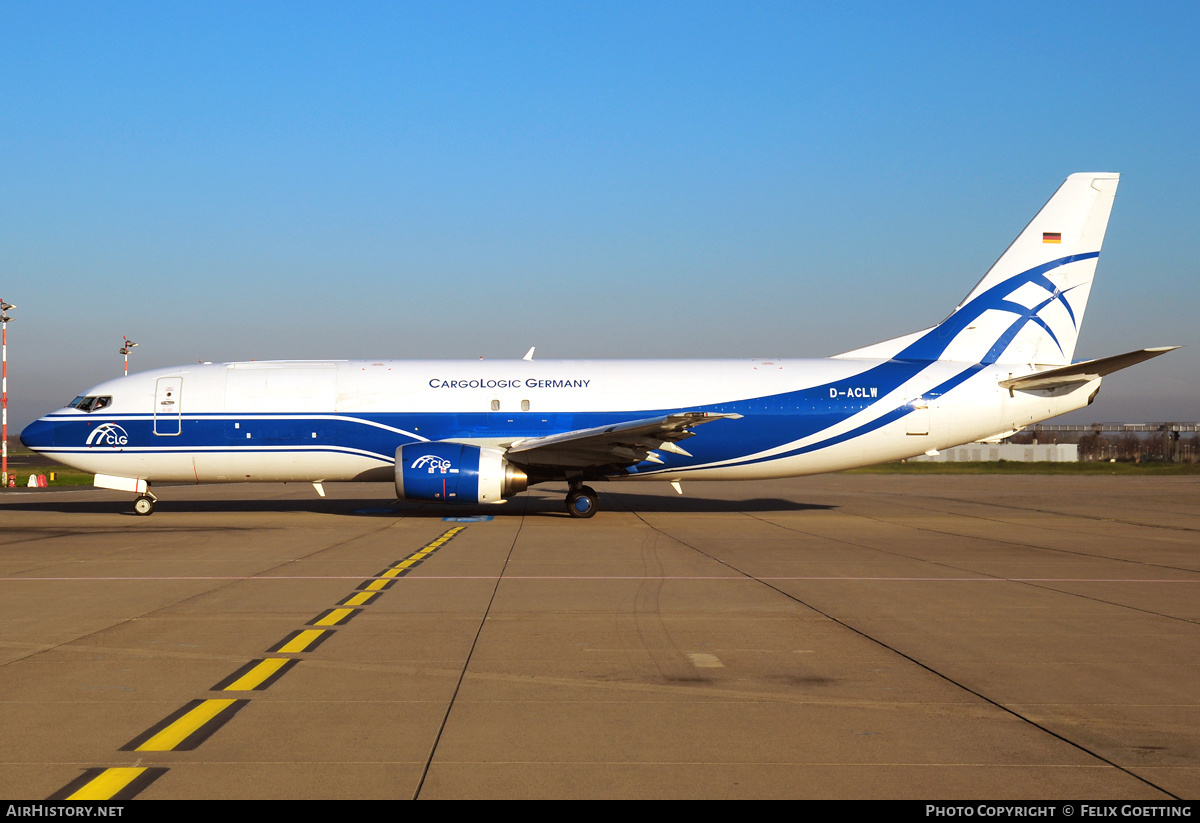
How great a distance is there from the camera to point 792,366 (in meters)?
24.1

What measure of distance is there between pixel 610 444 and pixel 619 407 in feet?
6.51

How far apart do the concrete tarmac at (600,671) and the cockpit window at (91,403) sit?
8756 millimetres

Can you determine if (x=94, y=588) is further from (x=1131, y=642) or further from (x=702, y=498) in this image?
(x=702, y=498)

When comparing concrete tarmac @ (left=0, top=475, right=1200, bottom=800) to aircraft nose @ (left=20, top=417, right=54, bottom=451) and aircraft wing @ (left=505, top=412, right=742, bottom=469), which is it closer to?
aircraft wing @ (left=505, top=412, right=742, bottom=469)

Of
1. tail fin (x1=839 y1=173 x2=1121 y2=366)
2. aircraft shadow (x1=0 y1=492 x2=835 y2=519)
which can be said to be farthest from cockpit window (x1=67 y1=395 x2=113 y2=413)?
tail fin (x1=839 y1=173 x2=1121 y2=366)

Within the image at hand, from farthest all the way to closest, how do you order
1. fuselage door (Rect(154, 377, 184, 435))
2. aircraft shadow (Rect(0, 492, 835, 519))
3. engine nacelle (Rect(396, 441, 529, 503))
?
1. aircraft shadow (Rect(0, 492, 835, 519))
2. fuselage door (Rect(154, 377, 184, 435))
3. engine nacelle (Rect(396, 441, 529, 503))

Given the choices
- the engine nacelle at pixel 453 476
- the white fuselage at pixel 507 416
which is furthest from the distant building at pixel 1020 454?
the engine nacelle at pixel 453 476

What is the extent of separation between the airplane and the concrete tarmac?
699 cm

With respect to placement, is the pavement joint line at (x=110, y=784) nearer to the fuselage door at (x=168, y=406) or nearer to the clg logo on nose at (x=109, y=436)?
the fuselage door at (x=168, y=406)

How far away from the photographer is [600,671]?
698 cm

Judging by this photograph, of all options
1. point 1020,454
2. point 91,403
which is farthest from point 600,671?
point 1020,454

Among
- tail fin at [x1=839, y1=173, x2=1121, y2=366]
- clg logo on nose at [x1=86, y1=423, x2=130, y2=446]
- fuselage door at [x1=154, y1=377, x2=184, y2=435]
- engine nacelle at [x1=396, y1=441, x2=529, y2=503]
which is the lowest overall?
engine nacelle at [x1=396, y1=441, x2=529, y2=503]

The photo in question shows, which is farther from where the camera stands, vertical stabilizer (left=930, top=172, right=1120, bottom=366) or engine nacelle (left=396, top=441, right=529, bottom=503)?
vertical stabilizer (left=930, top=172, right=1120, bottom=366)

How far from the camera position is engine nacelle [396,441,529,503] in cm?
2098
